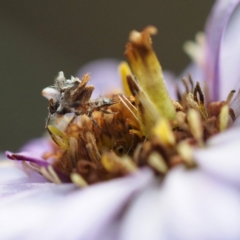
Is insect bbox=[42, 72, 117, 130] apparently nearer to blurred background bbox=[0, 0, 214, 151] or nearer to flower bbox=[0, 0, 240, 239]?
flower bbox=[0, 0, 240, 239]

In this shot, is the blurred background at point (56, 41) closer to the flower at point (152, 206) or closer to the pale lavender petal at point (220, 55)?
the pale lavender petal at point (220, 55)

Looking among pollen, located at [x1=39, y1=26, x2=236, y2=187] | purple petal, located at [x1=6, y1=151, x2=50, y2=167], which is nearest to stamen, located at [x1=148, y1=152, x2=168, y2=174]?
pollen, located at [x1=39, y1=26, x2=236, y2=187]

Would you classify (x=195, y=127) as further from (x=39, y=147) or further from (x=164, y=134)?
(x=39, y=147)

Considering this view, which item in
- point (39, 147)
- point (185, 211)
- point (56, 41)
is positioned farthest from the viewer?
point (56, 41)

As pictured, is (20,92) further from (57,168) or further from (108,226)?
(108,226)

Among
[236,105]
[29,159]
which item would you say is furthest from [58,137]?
[236,105]
